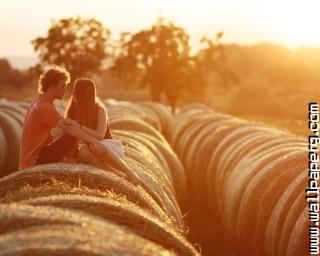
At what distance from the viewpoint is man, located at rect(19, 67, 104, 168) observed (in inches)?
279

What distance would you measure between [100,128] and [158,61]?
50.2 meters

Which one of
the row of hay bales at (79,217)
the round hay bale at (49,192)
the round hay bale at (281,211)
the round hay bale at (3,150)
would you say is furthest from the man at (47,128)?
the round hay bale at (3,150)

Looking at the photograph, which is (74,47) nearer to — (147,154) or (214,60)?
(214,60)

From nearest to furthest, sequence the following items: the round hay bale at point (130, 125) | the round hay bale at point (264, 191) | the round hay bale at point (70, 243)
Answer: the round hay bale at point (70, 243) → the round hay bale at point (264, 191) → the round hay bale at point (130, 125)

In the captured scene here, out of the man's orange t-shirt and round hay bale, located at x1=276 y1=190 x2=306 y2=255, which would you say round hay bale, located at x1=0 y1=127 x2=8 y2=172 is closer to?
the man's orange t-shirt

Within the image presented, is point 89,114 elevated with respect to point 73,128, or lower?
elevated

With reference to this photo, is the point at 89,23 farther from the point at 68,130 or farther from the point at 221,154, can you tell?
the point at 68,130

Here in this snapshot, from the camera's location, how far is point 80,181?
534 cm

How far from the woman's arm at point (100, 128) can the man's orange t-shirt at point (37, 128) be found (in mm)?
367

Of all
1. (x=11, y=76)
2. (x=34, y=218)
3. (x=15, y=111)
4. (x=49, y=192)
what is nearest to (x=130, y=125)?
(x=15, y=111)

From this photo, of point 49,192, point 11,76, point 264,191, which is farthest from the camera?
point 11,76

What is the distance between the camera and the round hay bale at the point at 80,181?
5.44 meters

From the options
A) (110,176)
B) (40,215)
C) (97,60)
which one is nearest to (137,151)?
(110,176)

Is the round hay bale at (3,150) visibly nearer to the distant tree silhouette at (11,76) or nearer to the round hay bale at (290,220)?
the round hay bale at (290,220)
